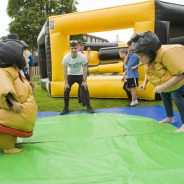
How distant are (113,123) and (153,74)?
86cm

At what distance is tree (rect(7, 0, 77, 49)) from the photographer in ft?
78.2

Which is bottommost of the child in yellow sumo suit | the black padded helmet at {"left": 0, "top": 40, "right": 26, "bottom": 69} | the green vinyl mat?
the green vinyl mat

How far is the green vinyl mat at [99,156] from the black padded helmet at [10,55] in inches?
33.0

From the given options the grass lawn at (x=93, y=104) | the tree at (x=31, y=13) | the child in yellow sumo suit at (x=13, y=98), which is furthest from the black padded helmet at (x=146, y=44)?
the tree at (x=31, y=13)

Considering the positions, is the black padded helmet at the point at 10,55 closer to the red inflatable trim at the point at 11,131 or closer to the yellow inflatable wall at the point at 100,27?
the red inflatable trim at the point at 11,131

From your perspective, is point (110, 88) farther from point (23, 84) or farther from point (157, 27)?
point (23, 84)

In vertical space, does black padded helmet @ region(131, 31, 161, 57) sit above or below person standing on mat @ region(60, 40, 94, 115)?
A: above

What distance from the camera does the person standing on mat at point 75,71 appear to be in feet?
17.8

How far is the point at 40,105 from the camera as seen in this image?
6.68m

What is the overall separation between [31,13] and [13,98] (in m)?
22.5

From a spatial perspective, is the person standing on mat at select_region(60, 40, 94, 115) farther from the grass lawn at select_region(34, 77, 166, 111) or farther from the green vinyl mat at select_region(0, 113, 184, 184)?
the green vinyl mat at select_region(0, 113, 184, 184)

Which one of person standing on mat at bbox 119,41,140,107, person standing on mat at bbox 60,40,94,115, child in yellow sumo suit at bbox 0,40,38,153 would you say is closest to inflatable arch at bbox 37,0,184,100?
person standing on mat at bbox 119,41,140,107

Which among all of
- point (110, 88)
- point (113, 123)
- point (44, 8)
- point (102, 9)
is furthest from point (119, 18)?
point (44, 8)

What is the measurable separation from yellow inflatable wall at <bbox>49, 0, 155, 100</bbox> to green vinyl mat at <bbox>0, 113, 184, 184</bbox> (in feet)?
8.91
